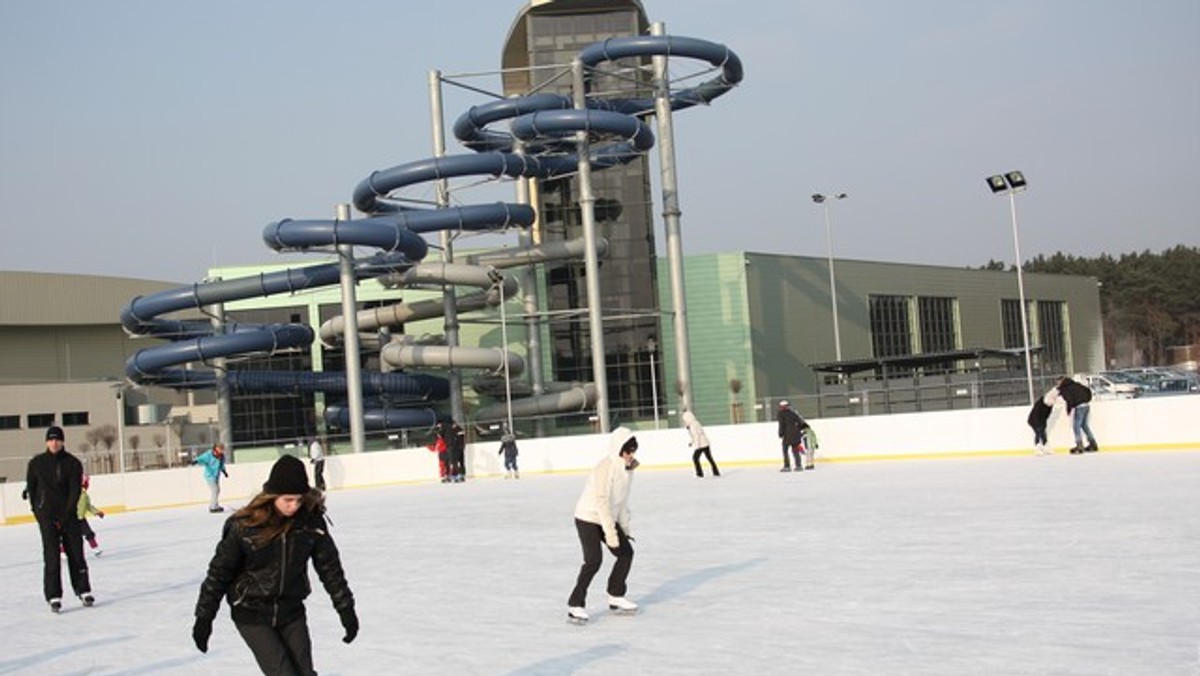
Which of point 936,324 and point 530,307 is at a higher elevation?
point 530,307

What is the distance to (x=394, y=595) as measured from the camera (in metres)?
12.0

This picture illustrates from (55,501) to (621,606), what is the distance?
5.26 m

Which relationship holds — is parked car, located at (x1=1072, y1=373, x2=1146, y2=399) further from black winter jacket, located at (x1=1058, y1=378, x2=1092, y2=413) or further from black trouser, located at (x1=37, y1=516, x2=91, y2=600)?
black trouser, located at (x1=37, y1=516, x2=91, y2=600)

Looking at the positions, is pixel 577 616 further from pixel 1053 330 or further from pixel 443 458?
pixel 1053 330

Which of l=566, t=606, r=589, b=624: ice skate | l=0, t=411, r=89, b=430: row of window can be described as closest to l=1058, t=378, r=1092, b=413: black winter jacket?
l=566, t=606, r=589, b=624: ice skate

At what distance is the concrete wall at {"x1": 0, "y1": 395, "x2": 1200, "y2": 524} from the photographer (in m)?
26.6

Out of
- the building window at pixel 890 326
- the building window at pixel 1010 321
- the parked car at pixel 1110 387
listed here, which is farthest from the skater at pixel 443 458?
the building window at pixel 1010 321

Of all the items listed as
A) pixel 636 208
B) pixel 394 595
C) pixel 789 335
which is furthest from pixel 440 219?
pixel 394 595

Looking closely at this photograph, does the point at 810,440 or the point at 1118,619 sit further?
the point at 810,440

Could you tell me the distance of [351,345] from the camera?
47.6 m

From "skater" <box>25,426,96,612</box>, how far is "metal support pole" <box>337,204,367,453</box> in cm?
3359

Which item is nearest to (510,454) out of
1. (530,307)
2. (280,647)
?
(530,307)

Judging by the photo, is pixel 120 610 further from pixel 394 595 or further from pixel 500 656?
Answer: pixel 500 656

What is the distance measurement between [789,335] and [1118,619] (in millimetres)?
55044
